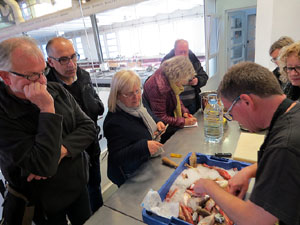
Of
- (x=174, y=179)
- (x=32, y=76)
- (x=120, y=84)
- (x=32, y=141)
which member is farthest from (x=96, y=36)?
(x=174, y=179)

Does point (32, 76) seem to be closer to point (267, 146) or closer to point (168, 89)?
point (267, 146)

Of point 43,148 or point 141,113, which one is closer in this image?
point 43,148

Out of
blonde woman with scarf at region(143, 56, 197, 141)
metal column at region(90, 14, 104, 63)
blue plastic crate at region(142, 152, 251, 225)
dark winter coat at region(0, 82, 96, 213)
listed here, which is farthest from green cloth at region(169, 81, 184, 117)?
metal column at region(90, 14, 104, 63)

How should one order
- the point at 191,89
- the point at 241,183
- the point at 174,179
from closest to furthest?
the point at 241,183 → the point at 174,179 → the point at 191,89

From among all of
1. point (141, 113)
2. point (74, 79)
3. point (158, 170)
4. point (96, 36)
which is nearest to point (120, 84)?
point (141, 113)

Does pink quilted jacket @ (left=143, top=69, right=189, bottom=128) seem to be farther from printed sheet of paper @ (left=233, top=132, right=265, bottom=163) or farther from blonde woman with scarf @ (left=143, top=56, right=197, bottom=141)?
printed sheet of paper @ (left=233, top=132, right=265, bottom=163)

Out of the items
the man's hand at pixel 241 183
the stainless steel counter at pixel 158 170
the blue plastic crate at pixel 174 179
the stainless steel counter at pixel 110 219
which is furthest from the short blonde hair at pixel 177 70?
the stainless steel counter at pixel 110 219

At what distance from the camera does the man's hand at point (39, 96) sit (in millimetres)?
883

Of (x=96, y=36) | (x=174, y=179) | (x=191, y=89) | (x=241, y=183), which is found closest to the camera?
(x=241, y=183)

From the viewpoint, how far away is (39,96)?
0.90m

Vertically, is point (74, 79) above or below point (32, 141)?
above

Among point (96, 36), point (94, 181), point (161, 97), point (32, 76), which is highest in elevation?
point (96, 36)

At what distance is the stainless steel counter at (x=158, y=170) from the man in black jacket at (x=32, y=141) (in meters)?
0.29

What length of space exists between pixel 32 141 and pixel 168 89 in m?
1.14
